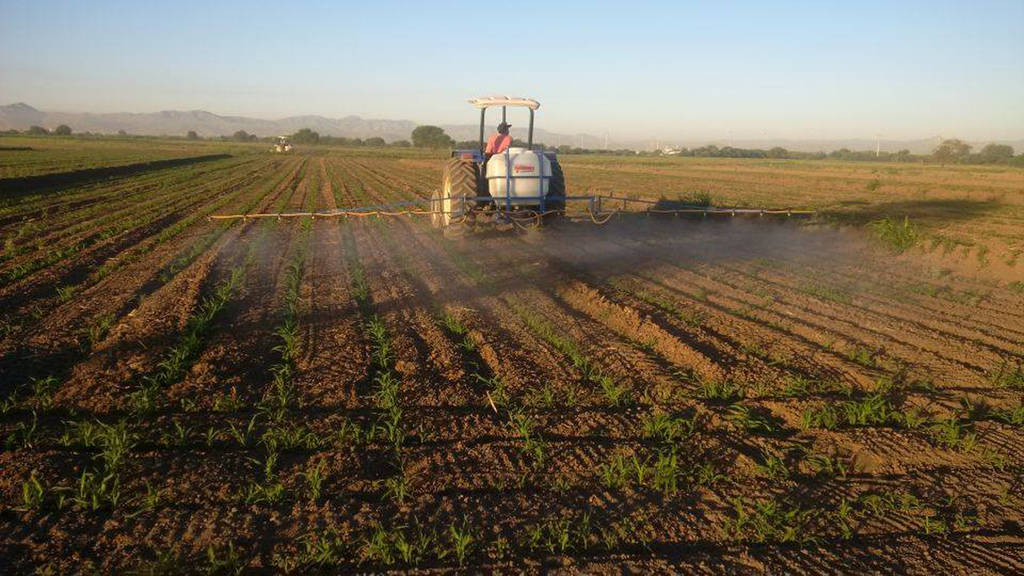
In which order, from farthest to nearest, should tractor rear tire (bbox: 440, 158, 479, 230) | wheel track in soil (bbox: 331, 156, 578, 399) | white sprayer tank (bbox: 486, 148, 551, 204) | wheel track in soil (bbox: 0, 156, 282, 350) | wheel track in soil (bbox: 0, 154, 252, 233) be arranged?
wheel track in soil (bbox: 0, 154, 252, 233) → tractor rear tire (bbox: 440, 158, 479, 230) → white sprayer tank (bbox: 486, 148, 551, 204) → wheel track in soil (bbox: 0, 156, 282, 350) → wheel track in soil (bbox: 331, 156, 578, 399)

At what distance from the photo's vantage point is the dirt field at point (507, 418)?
287cm

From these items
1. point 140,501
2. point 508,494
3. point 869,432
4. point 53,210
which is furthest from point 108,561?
point 53,210

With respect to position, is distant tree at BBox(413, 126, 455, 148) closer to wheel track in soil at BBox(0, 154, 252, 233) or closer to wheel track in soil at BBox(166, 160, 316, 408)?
wheel track in soil at BBox(0, 154, 252, 233)

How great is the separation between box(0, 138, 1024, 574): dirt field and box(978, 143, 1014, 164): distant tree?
5780cm

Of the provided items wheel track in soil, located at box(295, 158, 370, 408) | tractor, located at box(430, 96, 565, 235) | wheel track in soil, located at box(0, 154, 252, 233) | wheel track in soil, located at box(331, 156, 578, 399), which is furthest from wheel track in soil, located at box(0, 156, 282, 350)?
tractor, located at box(430, 96, 565, 235)

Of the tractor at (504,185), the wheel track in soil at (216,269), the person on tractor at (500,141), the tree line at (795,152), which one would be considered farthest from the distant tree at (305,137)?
the tractor at (504,185)

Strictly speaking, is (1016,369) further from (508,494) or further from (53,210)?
(53,210)

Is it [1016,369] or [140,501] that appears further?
[1016,369]

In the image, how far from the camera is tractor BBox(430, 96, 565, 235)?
984 cm

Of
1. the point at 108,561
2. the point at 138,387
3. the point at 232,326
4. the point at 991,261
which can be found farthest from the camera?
the point at 991,261

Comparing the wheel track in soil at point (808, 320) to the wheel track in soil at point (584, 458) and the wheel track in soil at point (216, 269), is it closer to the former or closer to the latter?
the wheel track in soil at point (584, 458)

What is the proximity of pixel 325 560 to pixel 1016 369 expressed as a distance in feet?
17.9

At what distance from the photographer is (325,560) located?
2729 millimetres

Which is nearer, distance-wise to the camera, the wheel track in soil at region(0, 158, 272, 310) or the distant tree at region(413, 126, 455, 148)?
the wheel track in soil at region(0, 158, 272, 310)
